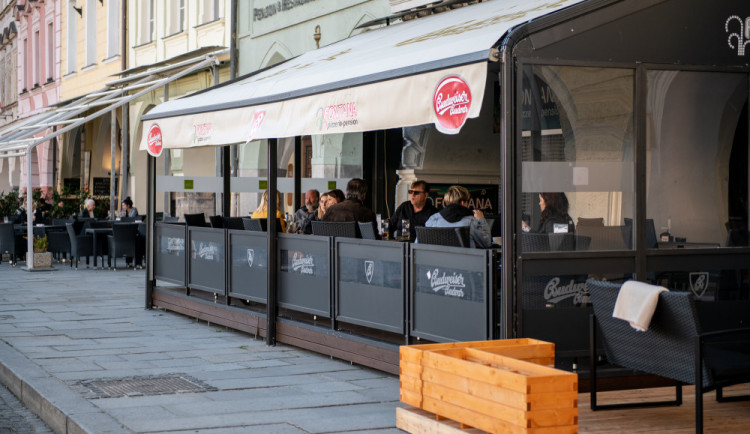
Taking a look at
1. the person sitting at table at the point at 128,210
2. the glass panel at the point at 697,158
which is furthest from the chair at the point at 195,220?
the person sitting at table at the point at 128,210

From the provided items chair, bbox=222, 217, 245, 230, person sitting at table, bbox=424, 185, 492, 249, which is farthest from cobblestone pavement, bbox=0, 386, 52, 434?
chair, bbox=222, 217, 245, 230

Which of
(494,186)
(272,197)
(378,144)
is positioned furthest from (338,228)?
(378,144)

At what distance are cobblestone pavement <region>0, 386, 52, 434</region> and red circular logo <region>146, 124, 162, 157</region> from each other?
4482 mm

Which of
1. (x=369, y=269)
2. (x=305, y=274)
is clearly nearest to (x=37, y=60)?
(x=305, y=274)

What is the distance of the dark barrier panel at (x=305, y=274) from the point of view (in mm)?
9984

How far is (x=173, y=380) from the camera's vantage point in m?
8.77

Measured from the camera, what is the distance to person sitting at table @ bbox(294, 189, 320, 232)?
13406mm

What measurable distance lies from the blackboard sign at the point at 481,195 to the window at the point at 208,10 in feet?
31.4

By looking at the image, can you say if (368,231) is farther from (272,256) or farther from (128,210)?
(128,210)

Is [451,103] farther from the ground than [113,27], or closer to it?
closer to it

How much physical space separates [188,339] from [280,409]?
3.98m

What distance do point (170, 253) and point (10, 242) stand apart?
11120 millimetres

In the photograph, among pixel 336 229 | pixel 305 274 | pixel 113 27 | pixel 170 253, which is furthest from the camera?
pixel 113 27

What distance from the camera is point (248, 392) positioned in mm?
8227
